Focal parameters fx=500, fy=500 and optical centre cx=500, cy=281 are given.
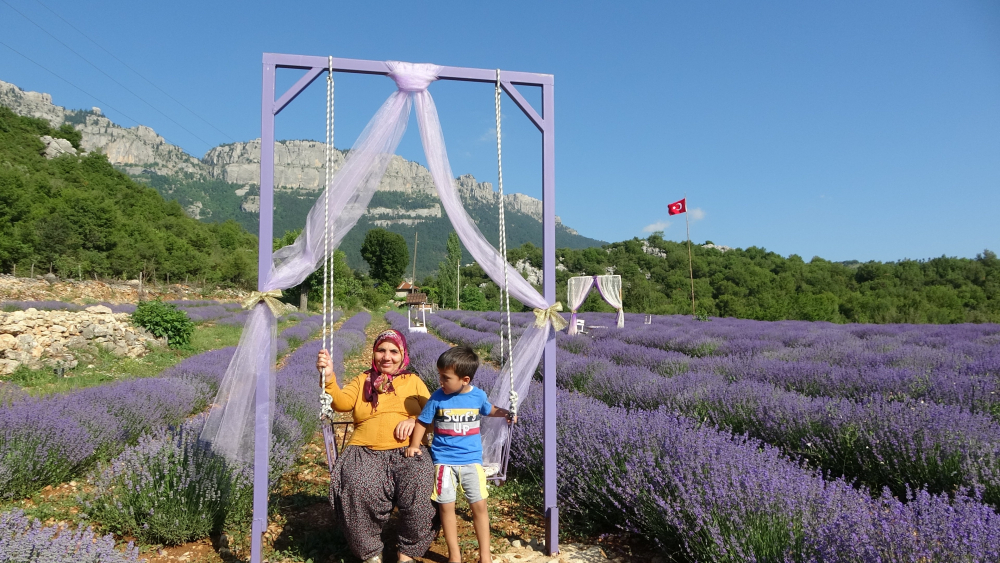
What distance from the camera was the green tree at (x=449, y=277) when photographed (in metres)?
39.8

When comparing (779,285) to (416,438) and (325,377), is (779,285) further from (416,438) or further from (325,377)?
(325,377)

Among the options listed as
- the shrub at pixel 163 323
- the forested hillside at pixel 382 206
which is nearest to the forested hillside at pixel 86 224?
the shrub at pixel 163 323

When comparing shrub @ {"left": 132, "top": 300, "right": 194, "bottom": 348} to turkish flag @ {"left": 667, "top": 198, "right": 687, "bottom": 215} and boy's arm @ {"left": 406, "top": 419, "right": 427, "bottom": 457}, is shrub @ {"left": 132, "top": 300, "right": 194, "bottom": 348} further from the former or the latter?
turkish flag @ {"left": 667, "top": 198, "right": 687, "bottom": 215}

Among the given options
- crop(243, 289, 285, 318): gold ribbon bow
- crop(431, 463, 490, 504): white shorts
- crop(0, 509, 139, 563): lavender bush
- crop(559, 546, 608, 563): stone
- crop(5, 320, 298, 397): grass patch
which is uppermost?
crop(243, 289, 285, 318): gold ribbon bow

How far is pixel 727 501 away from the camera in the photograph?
1751mm

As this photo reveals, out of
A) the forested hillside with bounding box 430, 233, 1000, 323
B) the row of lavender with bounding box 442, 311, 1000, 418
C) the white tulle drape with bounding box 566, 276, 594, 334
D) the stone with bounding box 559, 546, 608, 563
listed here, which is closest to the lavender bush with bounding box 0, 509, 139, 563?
the stone with bounding box 559, 546, 608, 563

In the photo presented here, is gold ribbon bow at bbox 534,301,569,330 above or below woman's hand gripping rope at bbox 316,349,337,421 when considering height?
above

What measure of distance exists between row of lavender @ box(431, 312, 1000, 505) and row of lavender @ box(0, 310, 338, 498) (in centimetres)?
330

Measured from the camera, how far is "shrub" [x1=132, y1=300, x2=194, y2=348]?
8.53m

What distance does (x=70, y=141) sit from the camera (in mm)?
42312

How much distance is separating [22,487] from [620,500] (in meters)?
2.94

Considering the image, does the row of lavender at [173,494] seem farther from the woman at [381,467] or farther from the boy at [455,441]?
the boy at [455,441]

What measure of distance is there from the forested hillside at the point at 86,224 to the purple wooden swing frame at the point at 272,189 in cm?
2662

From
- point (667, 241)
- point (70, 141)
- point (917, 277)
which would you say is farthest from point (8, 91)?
point (917, 277)
